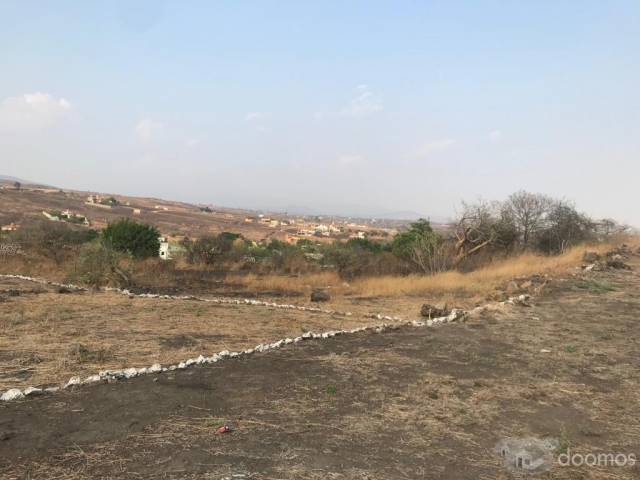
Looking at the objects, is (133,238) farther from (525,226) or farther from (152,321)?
(525,226)

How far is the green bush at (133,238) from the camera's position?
70.0 feet

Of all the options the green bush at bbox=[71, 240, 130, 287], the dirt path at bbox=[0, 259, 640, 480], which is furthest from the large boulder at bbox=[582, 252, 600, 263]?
the green bush at bbox=[71, 240, 130, 287]

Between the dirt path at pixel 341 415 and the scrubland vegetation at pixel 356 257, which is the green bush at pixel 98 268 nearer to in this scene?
the scrubland vegetation at pixel 356 257

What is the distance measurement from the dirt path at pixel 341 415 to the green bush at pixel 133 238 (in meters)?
16.1

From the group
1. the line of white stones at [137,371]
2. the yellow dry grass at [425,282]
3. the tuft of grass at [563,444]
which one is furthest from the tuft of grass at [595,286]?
the tuft of grass at [563,444]

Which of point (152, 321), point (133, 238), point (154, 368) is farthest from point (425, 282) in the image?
point (133, 238)

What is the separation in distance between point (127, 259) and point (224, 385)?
1334 centimetres

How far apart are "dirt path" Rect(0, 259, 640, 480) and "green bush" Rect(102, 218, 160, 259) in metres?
16.1

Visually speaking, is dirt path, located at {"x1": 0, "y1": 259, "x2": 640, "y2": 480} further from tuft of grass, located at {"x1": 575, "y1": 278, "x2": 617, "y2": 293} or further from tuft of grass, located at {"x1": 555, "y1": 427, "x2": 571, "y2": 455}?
tuft of grass, located at {"x1": 575, "y1": 278, "x2": 617, "y2": 293}

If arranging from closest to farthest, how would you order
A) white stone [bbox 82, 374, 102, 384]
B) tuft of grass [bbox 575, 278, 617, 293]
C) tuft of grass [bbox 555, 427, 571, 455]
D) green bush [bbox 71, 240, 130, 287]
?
tuft of grass [bbox 555, 427, 571, 455] → white stone [bbox 82, 374, 102, 384] → tuft of grass [bbox 575, 278, 617, 293] → green bush [bbox 71, 240, 130, 287]

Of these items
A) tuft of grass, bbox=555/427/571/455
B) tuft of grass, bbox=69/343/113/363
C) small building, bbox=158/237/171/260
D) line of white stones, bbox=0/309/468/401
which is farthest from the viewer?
small building, bbox=158/237/171/260

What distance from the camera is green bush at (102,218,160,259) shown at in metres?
21.3

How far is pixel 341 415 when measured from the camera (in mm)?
4613

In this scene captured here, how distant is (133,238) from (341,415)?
63.0 feet
